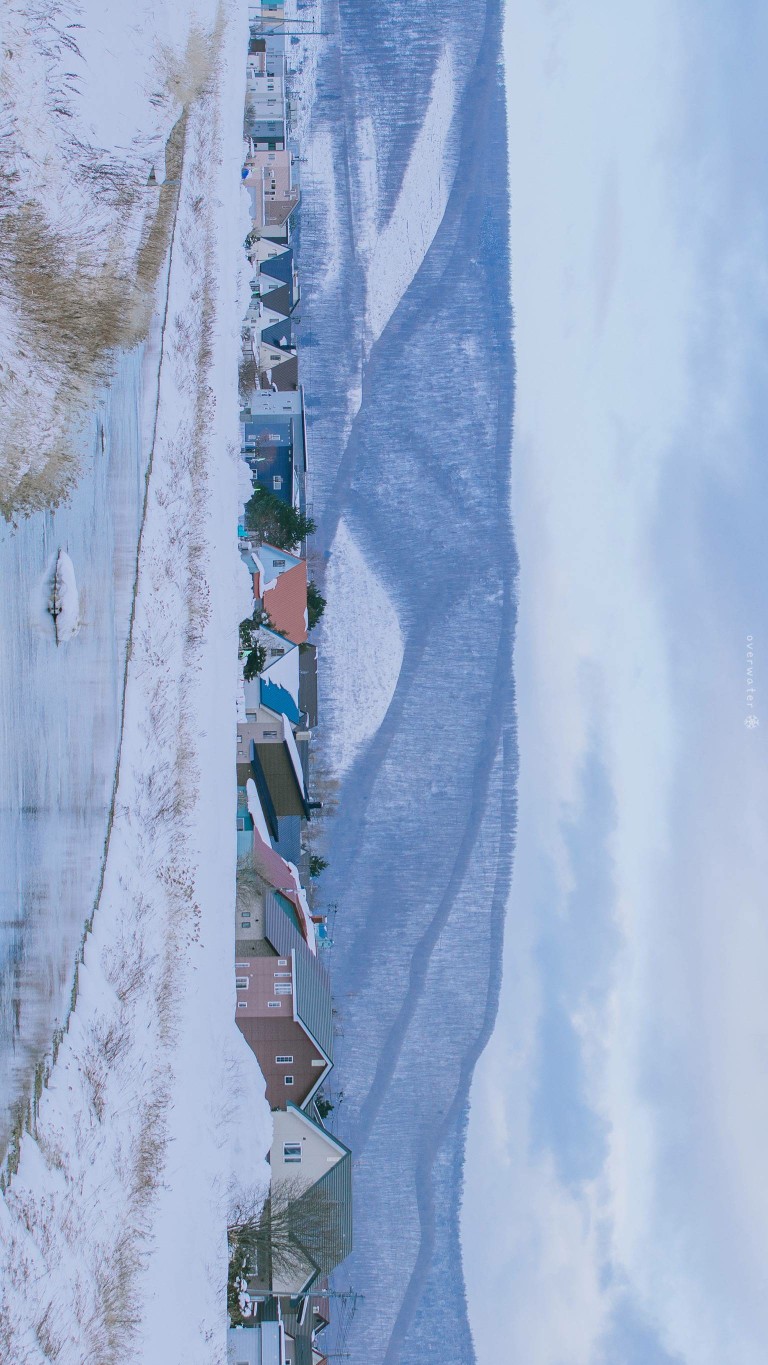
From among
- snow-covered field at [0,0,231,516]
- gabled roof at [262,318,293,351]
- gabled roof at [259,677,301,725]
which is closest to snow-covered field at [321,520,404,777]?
gabled roof at [259,677,301,725]

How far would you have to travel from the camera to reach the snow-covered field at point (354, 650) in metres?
24.4

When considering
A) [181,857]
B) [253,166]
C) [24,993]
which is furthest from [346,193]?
[24,993]

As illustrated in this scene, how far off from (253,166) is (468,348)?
6.60 metres

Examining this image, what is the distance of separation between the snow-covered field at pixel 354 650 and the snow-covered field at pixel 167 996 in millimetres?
4864

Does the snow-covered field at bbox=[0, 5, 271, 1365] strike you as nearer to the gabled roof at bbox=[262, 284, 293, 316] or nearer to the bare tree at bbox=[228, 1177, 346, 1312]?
the bare tree at bbox=[228, 1177, 346, 1312]

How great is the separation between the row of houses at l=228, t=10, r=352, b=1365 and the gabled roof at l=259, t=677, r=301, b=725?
3 centimetres

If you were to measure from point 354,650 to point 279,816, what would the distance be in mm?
4232

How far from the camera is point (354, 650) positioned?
24.7 meters

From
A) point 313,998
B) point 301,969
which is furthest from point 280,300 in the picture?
point 313,998

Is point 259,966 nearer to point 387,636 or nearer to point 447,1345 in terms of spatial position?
point 387,636

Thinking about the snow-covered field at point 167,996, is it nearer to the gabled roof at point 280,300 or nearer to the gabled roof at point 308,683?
the gabled roof at point 280,300

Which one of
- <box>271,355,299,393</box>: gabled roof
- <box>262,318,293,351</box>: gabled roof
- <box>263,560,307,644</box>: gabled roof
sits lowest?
<box>263,560,307,644</box>: gabled roof

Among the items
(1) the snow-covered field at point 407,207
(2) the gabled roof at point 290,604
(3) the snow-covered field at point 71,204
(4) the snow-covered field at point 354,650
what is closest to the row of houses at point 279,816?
(2) the gabled roof at point 290,604

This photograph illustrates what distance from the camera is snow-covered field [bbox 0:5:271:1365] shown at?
13352mm
